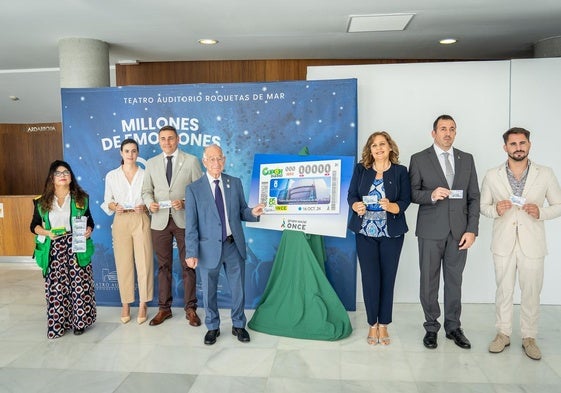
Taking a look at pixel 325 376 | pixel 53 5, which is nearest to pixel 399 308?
pixel 325 376

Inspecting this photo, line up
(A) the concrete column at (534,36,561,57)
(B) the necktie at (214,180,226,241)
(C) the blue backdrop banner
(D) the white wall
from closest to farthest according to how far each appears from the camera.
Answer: (B) the necktie at (214,180,226,241), (C) the blue backdrop banner, (D) the white wall, (A) the concrete column at (534,36,561,57)

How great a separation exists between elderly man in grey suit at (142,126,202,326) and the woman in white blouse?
103 mm

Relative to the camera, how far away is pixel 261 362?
357 centimetres

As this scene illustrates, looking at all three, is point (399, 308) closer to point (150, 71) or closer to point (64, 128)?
point (64, 128)

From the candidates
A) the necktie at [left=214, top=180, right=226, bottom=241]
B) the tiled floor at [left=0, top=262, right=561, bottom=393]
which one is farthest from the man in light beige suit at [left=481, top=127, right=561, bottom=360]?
the necktie at [left=214, top=180, right=226, bottom=241]

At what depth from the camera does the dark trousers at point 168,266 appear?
4488mm

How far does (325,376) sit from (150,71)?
5.60 meters

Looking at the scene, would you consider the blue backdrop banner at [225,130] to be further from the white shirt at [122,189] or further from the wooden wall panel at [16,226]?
the wooden wall panel at [16,226]

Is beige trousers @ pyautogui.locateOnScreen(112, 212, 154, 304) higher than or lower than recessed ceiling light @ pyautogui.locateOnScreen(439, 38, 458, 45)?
lower

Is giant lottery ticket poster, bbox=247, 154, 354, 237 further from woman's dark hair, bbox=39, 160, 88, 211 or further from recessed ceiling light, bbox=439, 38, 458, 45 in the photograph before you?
recessed ceiling light, bbox=439, 38, 458, 45

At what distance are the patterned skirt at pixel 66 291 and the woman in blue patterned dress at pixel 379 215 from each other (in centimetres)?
256

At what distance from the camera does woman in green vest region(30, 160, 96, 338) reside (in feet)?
13.5

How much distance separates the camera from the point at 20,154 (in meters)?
9.02

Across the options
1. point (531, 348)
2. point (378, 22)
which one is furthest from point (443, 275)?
point (378, 22)
